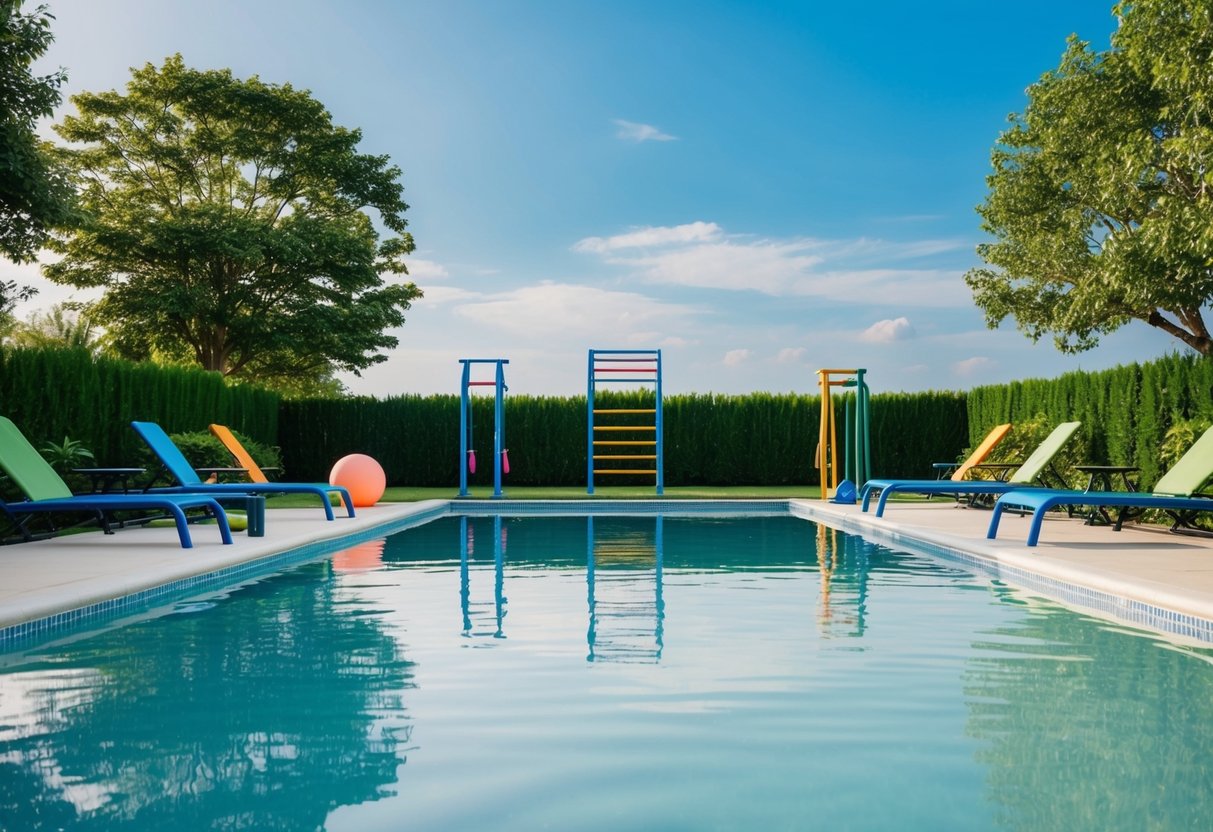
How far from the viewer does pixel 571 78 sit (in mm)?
17250

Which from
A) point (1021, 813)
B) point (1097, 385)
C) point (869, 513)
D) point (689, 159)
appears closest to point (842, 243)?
point (689, 159)

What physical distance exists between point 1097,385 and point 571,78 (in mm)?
9713

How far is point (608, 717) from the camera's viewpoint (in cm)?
345

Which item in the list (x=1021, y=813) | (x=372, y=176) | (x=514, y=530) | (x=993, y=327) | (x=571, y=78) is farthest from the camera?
A: (x=372, y=176)

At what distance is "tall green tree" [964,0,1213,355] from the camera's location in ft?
Result: 46.2

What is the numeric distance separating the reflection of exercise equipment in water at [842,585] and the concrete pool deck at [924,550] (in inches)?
23.4

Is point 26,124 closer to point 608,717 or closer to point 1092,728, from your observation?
point 608,717

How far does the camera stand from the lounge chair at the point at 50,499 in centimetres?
757

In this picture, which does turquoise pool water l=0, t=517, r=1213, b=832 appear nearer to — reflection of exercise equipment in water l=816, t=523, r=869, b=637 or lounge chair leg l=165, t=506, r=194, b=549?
reflection of exercise equipment in water l=816, t=523, r=869, b=637

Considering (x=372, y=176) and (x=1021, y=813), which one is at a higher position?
(x=372, y=176)

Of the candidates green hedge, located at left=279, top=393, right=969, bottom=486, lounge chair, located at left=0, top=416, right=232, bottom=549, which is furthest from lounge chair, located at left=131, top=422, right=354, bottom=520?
green hedge, located at left=279, top=393, right=969, bottom=486

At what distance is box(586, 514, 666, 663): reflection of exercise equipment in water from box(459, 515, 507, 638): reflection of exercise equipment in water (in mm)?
501

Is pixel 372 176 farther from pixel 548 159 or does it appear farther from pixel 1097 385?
pixel 1097 385

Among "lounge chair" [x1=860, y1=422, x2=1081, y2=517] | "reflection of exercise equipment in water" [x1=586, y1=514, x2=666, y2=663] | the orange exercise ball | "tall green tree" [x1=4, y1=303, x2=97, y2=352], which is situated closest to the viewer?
"reflection of exercise equipment in water" [x1=586, y1=514, x2=666, y2=663]
